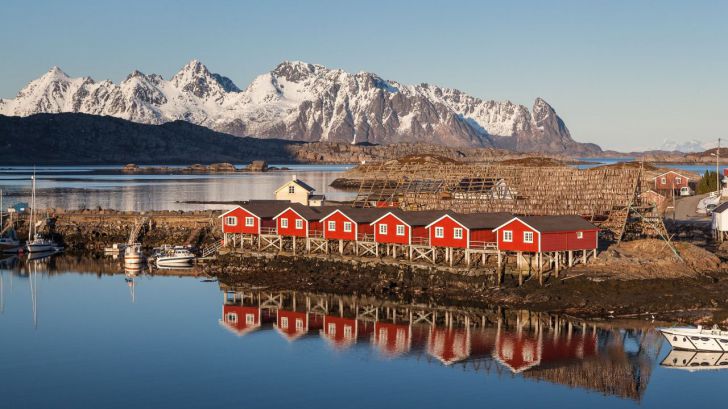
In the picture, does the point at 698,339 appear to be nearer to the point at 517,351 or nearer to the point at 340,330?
the point at 517,351

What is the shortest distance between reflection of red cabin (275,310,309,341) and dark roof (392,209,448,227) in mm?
10329

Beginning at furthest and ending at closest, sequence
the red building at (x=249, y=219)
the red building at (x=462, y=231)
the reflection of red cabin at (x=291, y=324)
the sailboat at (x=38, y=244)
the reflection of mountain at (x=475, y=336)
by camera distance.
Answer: the sailboat at (x=38, y=244)
the red building at (x=249, y=219)
the red building at (x=462, y=231)
the reflection of red cabin at (x=291, y=324)
the reflection of mountain at (x=475, y=336)

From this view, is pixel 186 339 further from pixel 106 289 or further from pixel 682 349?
pixel 682 349

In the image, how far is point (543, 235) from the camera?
164 ft

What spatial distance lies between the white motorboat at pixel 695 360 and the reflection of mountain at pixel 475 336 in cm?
74

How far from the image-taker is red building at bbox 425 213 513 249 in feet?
175

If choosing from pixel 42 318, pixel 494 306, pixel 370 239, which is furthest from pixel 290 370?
pixel 370 239

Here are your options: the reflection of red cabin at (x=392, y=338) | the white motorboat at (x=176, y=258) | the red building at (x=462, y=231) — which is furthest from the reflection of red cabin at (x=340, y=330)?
the white motorboat at (x=176, y=258)

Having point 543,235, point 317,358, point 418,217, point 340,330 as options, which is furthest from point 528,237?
point 317,358

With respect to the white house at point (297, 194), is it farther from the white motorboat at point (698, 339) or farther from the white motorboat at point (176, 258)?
the white motorboat at point (698, 339)

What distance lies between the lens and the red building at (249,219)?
64375mm

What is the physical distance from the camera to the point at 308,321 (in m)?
47.2

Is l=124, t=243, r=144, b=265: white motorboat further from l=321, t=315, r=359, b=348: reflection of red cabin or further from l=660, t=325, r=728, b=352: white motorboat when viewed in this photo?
l=660, t=325, r=728, b=352: white motorboat

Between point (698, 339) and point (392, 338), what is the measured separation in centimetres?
1297
